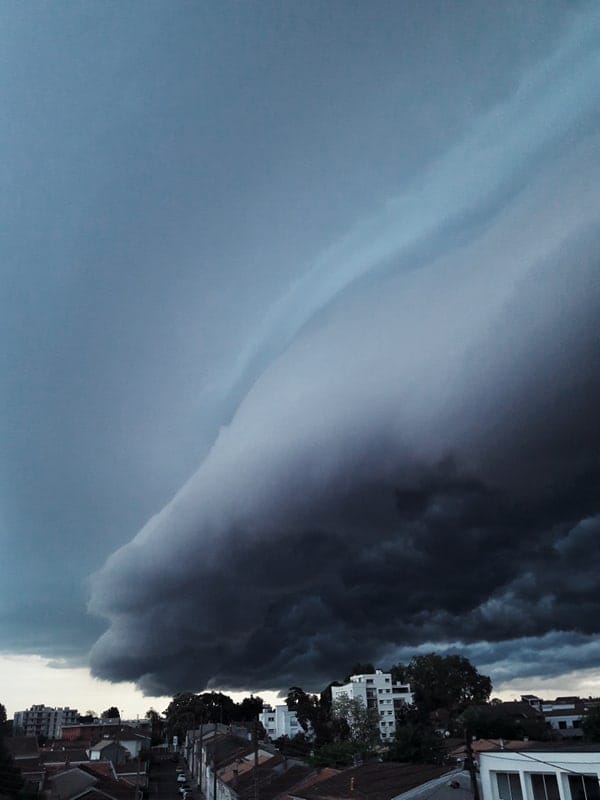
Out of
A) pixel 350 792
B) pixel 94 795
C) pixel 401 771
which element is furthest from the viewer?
pixel 94 795

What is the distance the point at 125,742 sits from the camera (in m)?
140

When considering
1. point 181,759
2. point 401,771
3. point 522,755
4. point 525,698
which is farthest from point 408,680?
point 522,755

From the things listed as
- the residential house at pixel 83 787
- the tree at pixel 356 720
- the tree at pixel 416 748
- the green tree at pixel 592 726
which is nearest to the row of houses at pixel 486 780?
the residential house at pixel 83 787

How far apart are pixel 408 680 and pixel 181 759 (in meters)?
65.1

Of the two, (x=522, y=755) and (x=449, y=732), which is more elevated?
(x=522, y=755)

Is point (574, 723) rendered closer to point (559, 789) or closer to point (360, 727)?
point (360, 727)

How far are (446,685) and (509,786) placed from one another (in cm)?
14730

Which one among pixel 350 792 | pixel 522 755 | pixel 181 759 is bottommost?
pixel 181 759

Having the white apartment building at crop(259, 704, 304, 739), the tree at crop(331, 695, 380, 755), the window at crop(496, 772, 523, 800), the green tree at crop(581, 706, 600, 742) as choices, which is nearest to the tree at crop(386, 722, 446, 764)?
the green tree at crop(581, 706, 600, 742)

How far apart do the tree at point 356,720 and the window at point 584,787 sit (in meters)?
95.9

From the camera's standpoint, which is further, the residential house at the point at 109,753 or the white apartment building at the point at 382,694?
the white apartment building at the point at 382,694

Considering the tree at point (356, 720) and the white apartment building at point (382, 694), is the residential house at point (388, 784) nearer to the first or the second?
the tree at point (356, 720)

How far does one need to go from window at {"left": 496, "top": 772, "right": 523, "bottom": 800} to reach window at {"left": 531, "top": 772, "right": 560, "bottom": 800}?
4.21ft

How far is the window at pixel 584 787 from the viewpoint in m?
32.2
